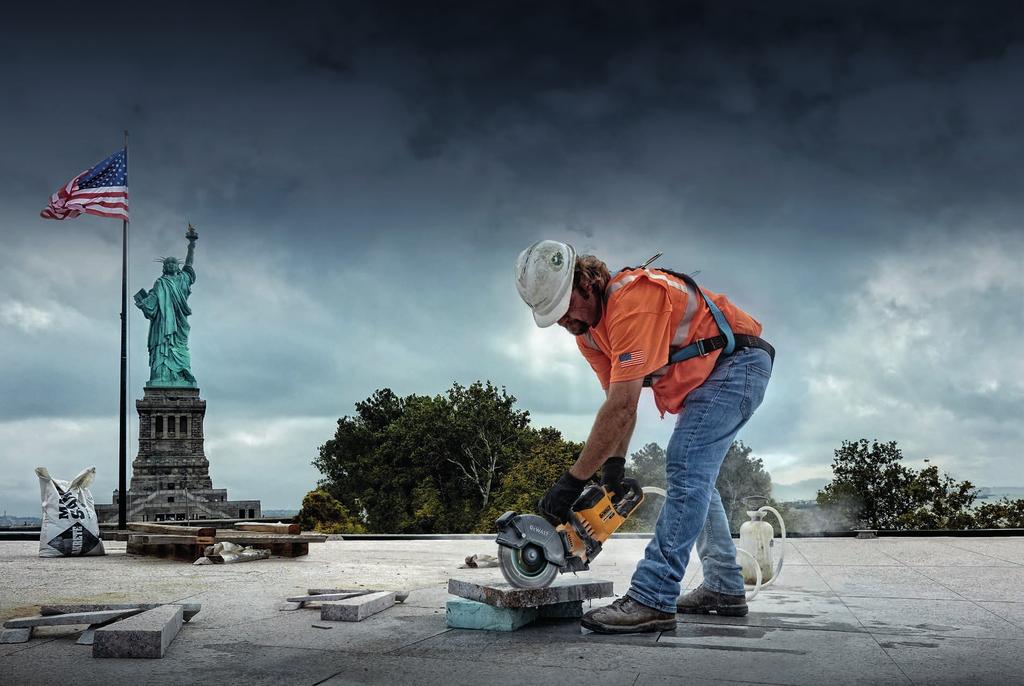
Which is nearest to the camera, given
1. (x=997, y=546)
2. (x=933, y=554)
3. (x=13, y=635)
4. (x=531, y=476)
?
(x=13, y=635)

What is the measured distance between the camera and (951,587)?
507cm

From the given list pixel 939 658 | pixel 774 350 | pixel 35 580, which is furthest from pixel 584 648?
pixel 35 580

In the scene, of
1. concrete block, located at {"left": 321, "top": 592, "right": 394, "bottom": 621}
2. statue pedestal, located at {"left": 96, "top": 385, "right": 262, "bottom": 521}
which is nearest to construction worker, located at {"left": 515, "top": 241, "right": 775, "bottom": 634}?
concrete block, located at {"left": 321, "top": 592, "right": 394, "bottom": 621}

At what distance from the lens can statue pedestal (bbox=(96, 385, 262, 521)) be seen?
36.7 metres

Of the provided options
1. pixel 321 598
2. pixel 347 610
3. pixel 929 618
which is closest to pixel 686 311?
pixel 929 618

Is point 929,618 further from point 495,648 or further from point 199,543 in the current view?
point 199,543

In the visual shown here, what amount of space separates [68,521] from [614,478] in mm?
7402

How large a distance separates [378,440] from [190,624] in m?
38.9

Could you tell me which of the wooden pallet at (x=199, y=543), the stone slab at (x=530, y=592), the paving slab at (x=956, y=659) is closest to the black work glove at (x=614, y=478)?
the stone slab at (x=530, y=592)

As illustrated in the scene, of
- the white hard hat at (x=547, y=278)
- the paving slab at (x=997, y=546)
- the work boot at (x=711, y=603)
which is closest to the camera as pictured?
the white hard hat at (x=547, y=278)

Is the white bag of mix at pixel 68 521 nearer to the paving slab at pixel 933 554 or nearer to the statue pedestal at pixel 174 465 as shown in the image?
the paving slab at pixel 933 554

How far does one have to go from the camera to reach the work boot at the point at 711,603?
12.9 feet

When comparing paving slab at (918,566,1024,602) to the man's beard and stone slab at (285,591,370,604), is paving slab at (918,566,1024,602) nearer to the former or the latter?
the man's beard

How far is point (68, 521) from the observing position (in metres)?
8.66
